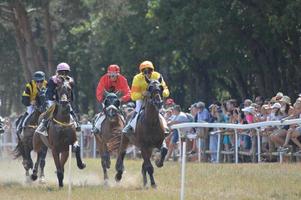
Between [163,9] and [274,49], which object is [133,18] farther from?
[274,49]

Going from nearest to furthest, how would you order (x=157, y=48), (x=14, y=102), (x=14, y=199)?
1. (x=14, y=199)
2. (x=157, y=48)
3. (x=14, y=102)

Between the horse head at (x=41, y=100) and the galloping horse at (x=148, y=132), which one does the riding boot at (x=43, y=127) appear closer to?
the galloping horse at (x=148, y=132)

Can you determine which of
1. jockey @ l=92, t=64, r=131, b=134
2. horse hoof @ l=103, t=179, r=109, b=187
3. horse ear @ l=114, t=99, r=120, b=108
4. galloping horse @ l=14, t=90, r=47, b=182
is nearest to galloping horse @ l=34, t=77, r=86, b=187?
horse hoof @ l=103, t=179, r=109, b=187

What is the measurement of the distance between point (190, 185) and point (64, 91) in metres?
3.30

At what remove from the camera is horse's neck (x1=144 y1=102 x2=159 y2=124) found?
62.4 feet

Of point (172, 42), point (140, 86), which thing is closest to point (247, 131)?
point (140, 86)

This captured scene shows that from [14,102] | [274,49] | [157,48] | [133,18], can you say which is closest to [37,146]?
[274,49]

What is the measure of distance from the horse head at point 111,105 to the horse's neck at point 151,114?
73.7 inches

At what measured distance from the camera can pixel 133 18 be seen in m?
53.8

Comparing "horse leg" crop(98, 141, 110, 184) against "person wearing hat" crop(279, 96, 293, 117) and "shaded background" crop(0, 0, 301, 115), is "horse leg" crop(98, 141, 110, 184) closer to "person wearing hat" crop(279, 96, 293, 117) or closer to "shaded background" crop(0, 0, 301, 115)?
"person wearing hat" crop(279, 96, 293, 117)

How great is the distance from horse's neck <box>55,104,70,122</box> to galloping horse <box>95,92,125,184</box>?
127cm

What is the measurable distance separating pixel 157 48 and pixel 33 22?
10.1 m

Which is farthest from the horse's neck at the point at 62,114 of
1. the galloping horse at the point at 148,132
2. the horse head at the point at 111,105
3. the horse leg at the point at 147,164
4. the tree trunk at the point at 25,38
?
the tree trunk at the point at 25,38

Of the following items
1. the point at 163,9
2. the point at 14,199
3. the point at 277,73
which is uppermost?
the point at 163,9
